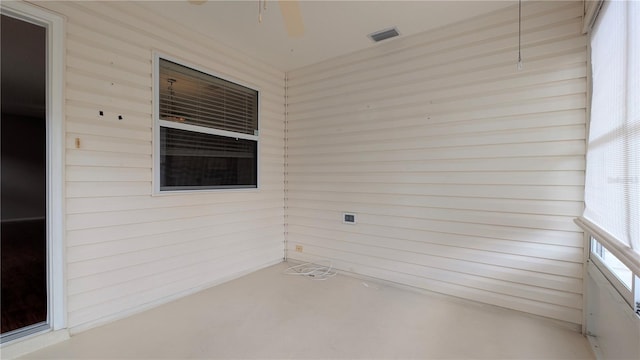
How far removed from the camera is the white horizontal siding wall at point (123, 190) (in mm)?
2193

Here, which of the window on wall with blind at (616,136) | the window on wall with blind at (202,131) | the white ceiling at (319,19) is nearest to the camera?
the window on wall with blind at (616,136)

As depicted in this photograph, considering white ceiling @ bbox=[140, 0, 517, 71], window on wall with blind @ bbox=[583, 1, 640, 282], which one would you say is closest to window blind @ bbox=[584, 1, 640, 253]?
window on wall with blind @ bbox=[583, 1, 640, 282]

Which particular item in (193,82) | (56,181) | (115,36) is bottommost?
Answer: (56,181)

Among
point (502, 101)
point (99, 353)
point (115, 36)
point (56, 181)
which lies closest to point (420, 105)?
point (502, 101)

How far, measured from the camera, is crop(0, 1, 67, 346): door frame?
2.05 meters

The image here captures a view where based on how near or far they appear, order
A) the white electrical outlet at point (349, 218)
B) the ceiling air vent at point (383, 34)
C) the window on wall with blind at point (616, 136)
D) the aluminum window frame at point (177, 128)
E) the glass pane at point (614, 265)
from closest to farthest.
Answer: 1. the window on wall with blind at point (616, 136)
2. the glass pane at point (614, 265)
3. the aluminum window frame at point (177, 128)
4. the ceiling air vent at point (383, 34)
5. the white electrical outlet at point (349, 218)

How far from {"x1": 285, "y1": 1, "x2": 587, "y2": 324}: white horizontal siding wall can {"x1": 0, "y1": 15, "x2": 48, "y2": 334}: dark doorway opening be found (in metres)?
2.86

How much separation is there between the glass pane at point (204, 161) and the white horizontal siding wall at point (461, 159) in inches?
34.2

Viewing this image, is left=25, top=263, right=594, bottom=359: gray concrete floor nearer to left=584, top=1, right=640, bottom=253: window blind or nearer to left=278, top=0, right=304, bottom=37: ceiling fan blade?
left=584, top=1, right=640, bottom=253: window blind

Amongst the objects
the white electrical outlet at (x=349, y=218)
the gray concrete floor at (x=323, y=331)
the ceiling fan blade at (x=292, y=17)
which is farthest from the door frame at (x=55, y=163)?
the white electrical outlet at (x=349, y=218)

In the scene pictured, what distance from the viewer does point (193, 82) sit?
300cm

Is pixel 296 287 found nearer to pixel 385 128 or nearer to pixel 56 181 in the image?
pixel 385 128

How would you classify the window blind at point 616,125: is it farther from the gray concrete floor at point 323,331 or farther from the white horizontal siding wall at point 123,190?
the white horizontal siding wall at point 123,190

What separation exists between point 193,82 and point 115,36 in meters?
0.76
